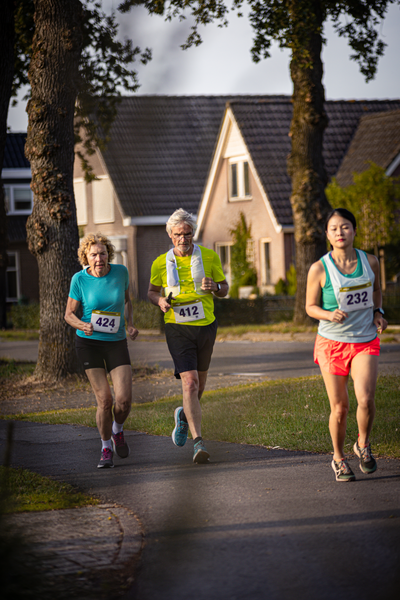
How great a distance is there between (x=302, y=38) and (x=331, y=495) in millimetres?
6111

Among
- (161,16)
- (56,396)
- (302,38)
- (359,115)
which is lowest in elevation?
(56,396)

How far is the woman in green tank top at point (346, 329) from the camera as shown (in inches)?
219

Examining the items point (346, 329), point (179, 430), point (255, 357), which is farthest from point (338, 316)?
point (255, 357)

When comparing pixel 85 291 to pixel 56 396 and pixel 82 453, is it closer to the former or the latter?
pixel 82 453

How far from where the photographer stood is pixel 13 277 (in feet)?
133

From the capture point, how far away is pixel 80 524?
4.43 meters

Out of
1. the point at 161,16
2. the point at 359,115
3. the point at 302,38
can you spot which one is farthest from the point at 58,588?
the point at 359,115

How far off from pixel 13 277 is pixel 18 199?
3.90 meters

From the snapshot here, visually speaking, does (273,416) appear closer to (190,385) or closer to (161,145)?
(190,385)

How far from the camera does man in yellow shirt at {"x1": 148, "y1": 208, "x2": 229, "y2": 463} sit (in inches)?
263

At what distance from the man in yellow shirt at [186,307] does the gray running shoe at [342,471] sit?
1.36 meters

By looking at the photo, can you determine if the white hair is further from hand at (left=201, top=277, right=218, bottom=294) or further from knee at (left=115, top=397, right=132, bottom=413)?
knee at (left=115, top=397, right=132, bottom=413)

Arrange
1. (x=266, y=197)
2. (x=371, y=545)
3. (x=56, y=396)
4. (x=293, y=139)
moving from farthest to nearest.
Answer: (x=266, y=197) → (x=293, y=139) → (x=56, y=396) → (x=371, y=545)

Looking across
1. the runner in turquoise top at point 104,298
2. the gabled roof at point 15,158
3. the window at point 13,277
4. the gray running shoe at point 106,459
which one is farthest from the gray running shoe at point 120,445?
the window at point 13,277
